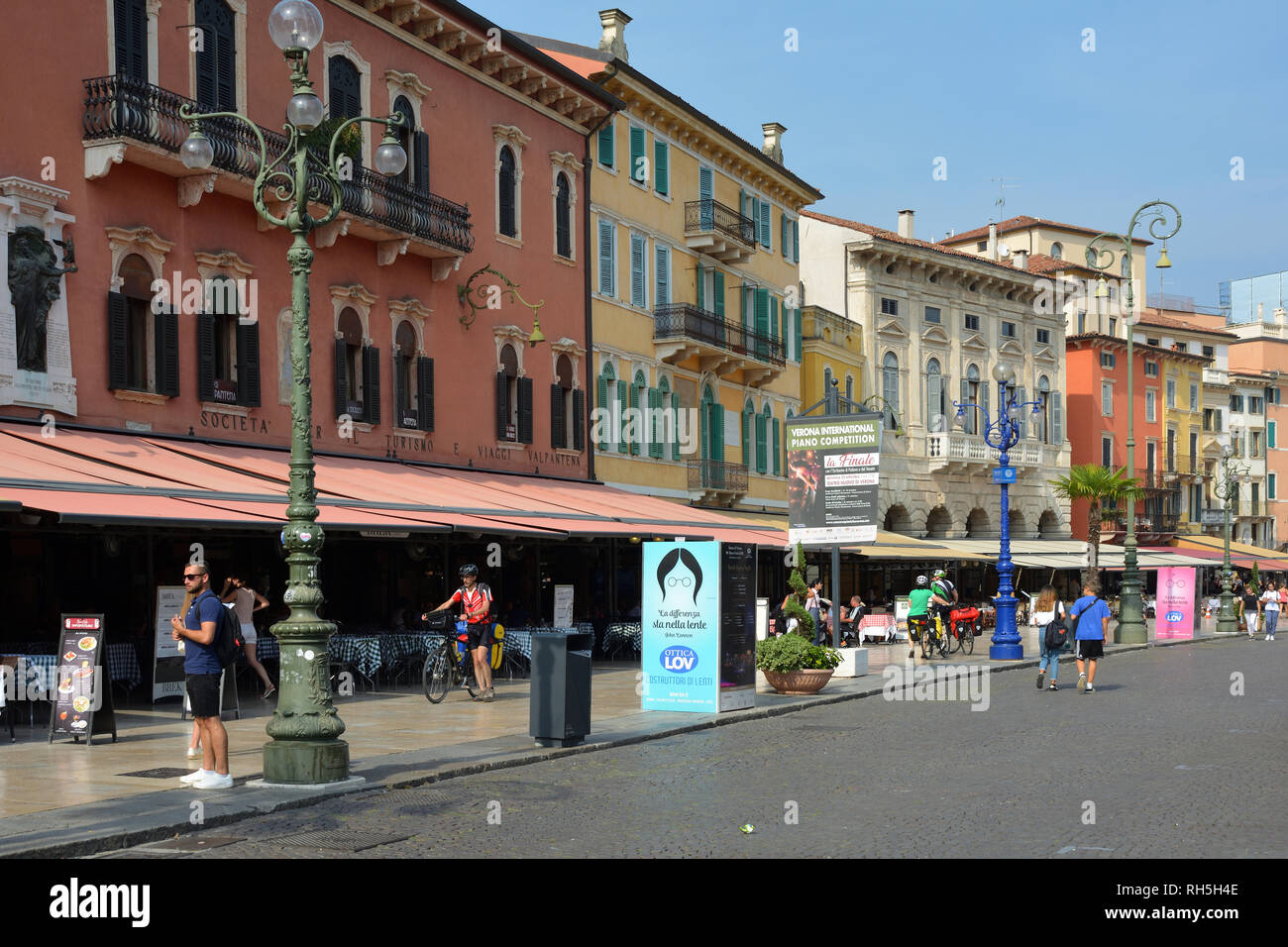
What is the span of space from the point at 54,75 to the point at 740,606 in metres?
11.3

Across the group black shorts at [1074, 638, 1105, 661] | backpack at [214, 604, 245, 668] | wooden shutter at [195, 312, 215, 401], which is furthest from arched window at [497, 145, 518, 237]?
backpack at [214, 604, 245, 668]

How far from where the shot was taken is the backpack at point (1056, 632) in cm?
2217

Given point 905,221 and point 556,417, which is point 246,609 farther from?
point 905,221

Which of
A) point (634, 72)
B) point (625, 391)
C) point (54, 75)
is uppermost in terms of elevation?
point (634, 72)

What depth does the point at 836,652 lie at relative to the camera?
21672 millimetres

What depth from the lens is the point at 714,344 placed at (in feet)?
128

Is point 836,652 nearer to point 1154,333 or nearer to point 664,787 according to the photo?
point 664,787

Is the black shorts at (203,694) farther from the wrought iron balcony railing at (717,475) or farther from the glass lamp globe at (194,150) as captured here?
the wrought iron balcony railing at (717,475)

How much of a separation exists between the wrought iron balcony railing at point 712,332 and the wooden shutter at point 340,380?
42.1ft

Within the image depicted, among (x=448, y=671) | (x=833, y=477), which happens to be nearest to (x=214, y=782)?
(x=448, y=671)

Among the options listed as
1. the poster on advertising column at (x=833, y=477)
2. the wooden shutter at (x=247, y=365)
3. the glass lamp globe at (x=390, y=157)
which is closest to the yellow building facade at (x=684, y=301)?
the poster on advertising column at (x=833, y=477)

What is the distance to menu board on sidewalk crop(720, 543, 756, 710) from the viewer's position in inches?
714
